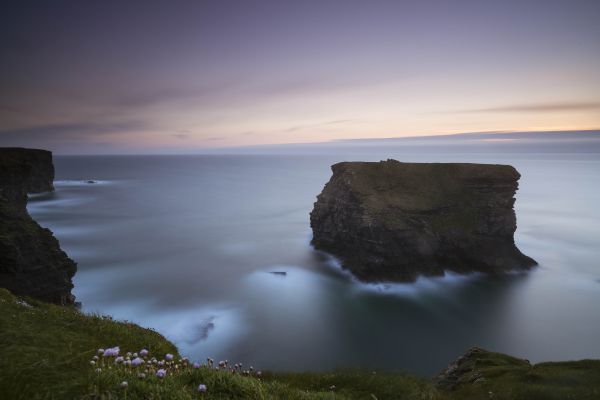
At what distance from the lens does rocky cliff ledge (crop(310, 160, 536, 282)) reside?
165ft

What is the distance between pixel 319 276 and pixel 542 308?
2898cm

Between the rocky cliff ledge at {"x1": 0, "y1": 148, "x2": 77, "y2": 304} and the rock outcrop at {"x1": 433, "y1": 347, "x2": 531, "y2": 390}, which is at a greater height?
the rocky cliff ledge at {"x1": 0, "y1": 148, "x2": 77, "y2": 304}

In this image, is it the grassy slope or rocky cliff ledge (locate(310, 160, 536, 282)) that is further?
rocky cliff ledge (locate(310, 160, 536, 282))

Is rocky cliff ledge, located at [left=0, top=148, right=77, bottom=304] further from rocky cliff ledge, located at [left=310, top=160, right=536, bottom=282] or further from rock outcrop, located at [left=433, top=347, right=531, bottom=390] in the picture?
rocky cliff ledge, located at [left=310, top=160, right=536, bottom=282]

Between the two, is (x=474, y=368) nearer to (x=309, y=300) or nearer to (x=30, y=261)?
(x=309, y=300)

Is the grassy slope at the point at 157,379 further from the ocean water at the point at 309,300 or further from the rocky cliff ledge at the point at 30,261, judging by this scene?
the ocean water at the point at 309,300

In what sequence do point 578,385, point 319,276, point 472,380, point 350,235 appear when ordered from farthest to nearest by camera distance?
1. point 350,235
2. point 319,276
3. point 472,380
4. point 578,385

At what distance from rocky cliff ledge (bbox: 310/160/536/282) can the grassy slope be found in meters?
31.7

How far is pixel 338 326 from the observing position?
126ft

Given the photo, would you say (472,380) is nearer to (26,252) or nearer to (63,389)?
(63,389)

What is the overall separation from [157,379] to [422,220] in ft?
169

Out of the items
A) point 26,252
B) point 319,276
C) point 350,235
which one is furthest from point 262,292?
point 26,252

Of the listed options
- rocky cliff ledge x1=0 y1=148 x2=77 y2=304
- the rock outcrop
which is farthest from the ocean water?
the rock outcrop

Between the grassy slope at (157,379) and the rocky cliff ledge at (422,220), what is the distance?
31.7m
